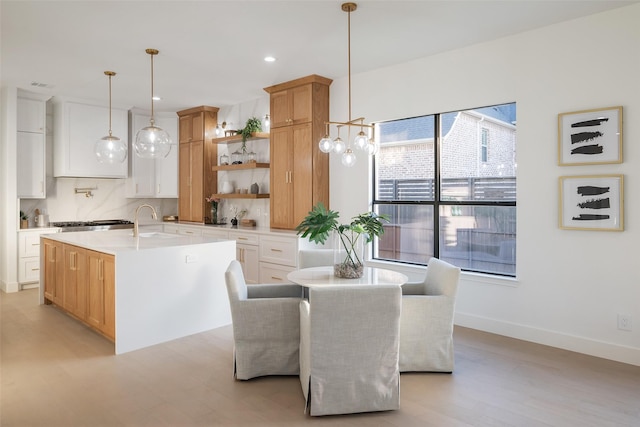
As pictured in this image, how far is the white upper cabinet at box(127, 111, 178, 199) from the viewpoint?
7.06m

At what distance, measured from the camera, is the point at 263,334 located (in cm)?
297

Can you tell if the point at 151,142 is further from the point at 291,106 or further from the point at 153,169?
the point at 153,169

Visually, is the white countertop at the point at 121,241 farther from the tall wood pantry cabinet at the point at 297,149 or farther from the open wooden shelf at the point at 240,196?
the open wooden shelf at the point at 240,196

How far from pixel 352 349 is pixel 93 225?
5.35 m

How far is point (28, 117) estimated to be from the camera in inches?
231

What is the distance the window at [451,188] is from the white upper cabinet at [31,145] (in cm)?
463

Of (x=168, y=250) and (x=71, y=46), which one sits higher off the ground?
(x=71, y=46)

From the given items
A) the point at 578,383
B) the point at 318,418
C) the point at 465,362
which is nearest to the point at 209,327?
the point at 318,418

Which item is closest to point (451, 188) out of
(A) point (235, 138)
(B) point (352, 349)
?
(B) point (352, 349)

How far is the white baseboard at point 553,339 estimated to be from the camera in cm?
330

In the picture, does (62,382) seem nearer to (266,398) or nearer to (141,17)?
(266,398)

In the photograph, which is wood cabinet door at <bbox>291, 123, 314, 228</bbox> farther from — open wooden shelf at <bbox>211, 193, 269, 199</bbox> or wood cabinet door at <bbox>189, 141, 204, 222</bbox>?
wood cabinet door at <bbox>189, 141, 204, 222</bbox>

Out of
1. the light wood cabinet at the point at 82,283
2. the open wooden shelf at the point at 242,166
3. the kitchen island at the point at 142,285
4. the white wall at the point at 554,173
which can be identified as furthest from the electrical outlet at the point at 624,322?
the open wooden shelf at the point at 242,166

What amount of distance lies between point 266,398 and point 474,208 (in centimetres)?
268
